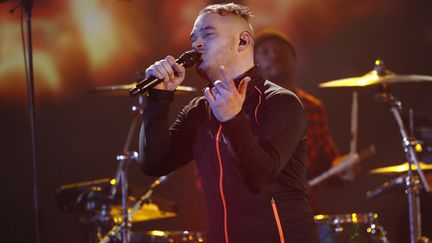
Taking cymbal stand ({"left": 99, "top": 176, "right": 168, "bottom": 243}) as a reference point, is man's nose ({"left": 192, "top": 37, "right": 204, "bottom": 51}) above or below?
above

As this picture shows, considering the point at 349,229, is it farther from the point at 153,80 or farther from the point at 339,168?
the point at 153,80

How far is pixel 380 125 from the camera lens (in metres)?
6.42

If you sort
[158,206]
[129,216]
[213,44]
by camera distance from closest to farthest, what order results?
1. [213,44]
2. [129,216]
3. [158,206]

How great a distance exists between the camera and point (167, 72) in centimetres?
256

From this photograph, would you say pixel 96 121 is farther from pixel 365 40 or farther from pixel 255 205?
pixel 255 205

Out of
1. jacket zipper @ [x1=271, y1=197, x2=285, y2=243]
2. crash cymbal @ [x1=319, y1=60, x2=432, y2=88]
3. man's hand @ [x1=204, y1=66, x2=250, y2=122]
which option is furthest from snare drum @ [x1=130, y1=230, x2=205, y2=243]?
man's hand @ [x1=204, y1=66, x2=250, y2=122]

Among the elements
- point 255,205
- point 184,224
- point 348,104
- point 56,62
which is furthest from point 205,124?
point 348,104

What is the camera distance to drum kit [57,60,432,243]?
14.3 ft

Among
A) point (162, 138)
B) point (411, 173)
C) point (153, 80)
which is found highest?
point (153, 80)

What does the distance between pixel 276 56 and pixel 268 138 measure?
3.31 metres

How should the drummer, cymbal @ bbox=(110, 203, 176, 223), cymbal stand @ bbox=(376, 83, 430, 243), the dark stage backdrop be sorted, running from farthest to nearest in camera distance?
the drummer → the dark stage backdrop → cymbal @ bbox=(110, 203, 176, 223) → cymbal stand @ bbox=(376, 83, 430, 243)

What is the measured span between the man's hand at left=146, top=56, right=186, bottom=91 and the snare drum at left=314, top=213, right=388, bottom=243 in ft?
6.33

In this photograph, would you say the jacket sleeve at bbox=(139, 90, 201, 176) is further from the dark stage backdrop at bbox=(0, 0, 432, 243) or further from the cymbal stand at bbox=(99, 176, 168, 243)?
the dark stage backdrop at bbox=(0, 0, 432, 243)

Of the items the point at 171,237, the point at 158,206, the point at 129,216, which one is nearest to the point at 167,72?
the point at 171,237
